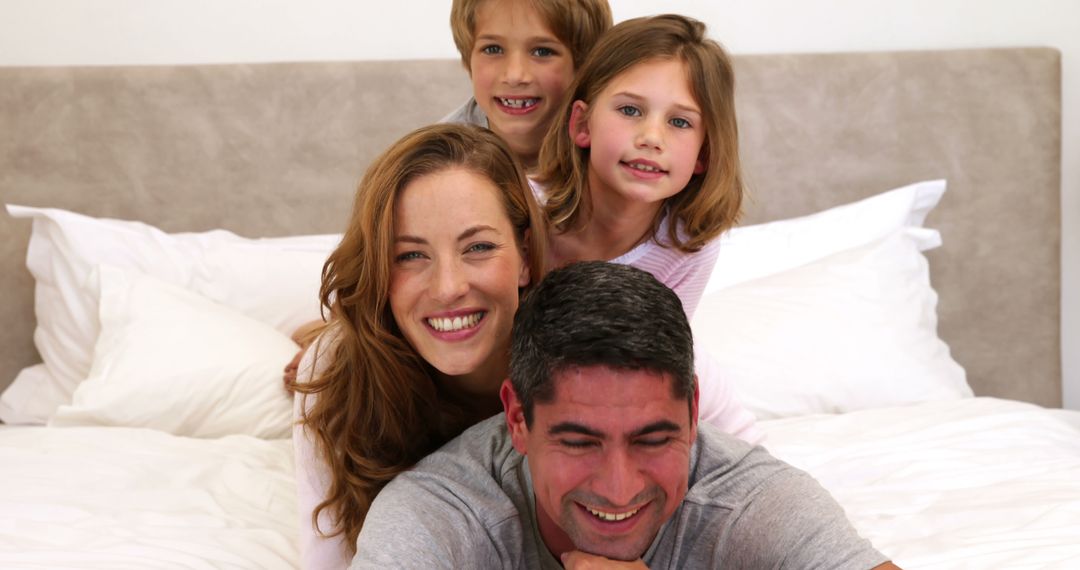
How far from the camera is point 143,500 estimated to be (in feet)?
6.09

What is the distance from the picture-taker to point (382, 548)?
50.3 inches

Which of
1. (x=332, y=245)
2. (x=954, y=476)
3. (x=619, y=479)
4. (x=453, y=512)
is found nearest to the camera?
(x=619, y=479)

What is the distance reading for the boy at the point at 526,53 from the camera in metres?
1.86

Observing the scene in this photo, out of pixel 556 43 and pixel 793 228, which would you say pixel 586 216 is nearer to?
pixel 556 43

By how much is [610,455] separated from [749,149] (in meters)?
1.79

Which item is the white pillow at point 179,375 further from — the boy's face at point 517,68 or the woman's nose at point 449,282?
the woman's nose at point 449,282

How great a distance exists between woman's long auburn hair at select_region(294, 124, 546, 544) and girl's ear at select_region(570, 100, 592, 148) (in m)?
0.20

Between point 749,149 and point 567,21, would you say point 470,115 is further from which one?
point 749,149

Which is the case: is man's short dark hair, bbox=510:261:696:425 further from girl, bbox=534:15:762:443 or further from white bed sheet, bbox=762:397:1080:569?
white bed sheet, bbox=762:397:1080:569

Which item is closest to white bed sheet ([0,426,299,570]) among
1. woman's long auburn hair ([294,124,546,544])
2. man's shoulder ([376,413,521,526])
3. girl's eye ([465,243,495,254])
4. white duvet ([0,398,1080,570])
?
white duvet ([0,398,1080,570])

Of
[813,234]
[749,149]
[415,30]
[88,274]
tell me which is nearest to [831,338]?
[813,234]

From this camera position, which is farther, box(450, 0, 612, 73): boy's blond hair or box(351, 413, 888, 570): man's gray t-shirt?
box(450, 0, 612, 73): boy's blond hair

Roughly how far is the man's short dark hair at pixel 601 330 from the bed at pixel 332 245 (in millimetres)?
561

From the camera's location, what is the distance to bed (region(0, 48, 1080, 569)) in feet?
5.99
